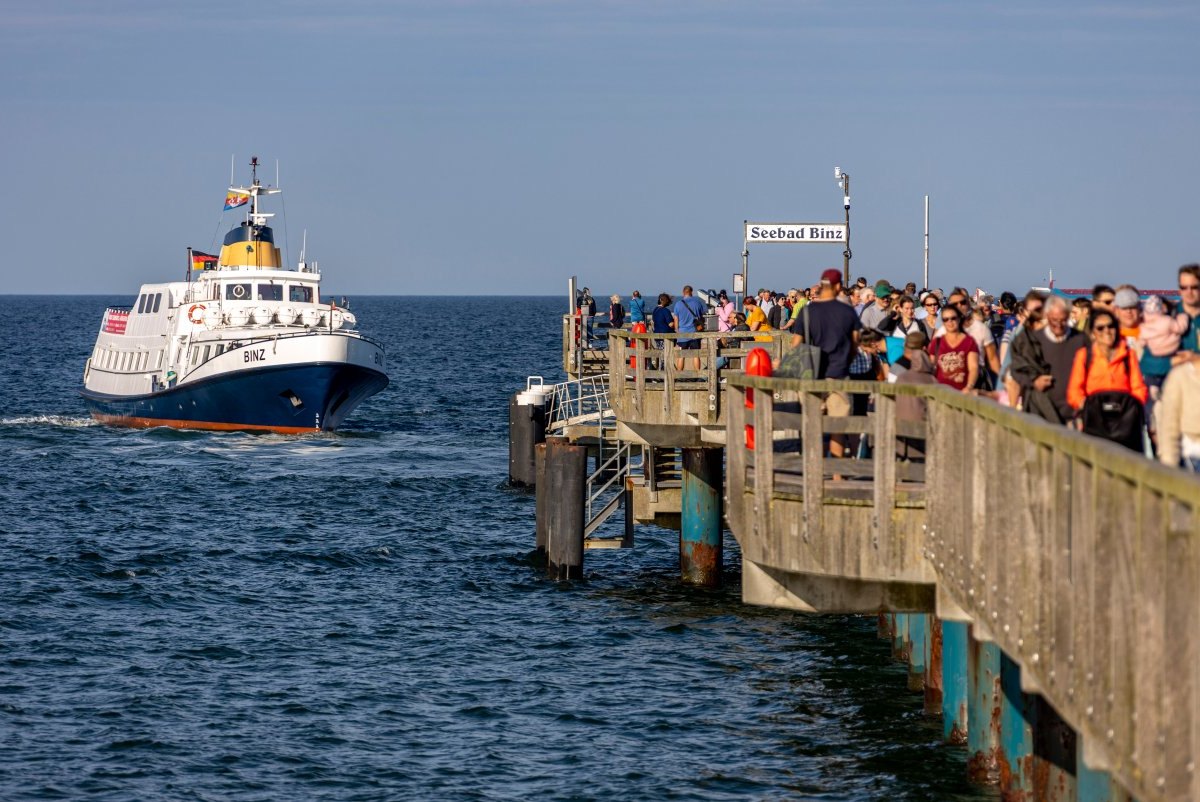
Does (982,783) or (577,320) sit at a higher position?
(577,320)

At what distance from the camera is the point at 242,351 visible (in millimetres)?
45375

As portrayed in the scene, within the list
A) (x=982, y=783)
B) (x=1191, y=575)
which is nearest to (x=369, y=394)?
(x=982, y=783)

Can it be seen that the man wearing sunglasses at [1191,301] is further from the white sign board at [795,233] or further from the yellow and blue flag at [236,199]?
the yellow and blue flag at [236,199]

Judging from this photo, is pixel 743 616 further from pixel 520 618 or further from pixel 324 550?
pixel 324 550

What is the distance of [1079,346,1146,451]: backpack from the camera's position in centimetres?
915

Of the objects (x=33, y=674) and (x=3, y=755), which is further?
(x=33, y=674)

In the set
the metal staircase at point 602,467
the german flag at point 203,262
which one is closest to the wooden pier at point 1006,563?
the metal staircase at point 602,467

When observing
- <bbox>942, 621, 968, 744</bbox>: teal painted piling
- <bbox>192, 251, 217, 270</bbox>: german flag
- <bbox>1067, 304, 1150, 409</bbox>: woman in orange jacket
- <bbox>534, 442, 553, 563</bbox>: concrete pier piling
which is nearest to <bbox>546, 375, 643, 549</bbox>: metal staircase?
<bbox>534, 442, 553, 563</bbox>: concrete pier piling

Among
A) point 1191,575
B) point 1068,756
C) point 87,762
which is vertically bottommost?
point 87,762

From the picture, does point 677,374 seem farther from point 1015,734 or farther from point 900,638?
point 1015,734

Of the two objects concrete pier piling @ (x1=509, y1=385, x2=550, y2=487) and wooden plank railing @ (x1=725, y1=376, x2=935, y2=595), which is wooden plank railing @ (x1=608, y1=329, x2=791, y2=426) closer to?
wooden plank railing @ (x1=725, y1=376, x2=935, y2=595)

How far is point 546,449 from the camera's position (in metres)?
23.8

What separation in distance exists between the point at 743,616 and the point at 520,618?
3028 mm

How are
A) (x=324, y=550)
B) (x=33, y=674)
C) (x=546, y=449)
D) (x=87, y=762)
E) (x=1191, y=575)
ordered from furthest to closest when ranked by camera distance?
(x=324, y=550) → (x=546, y=449) → (x=33, y=674) → (x=87, y=762) → (x=1191, y=575)
